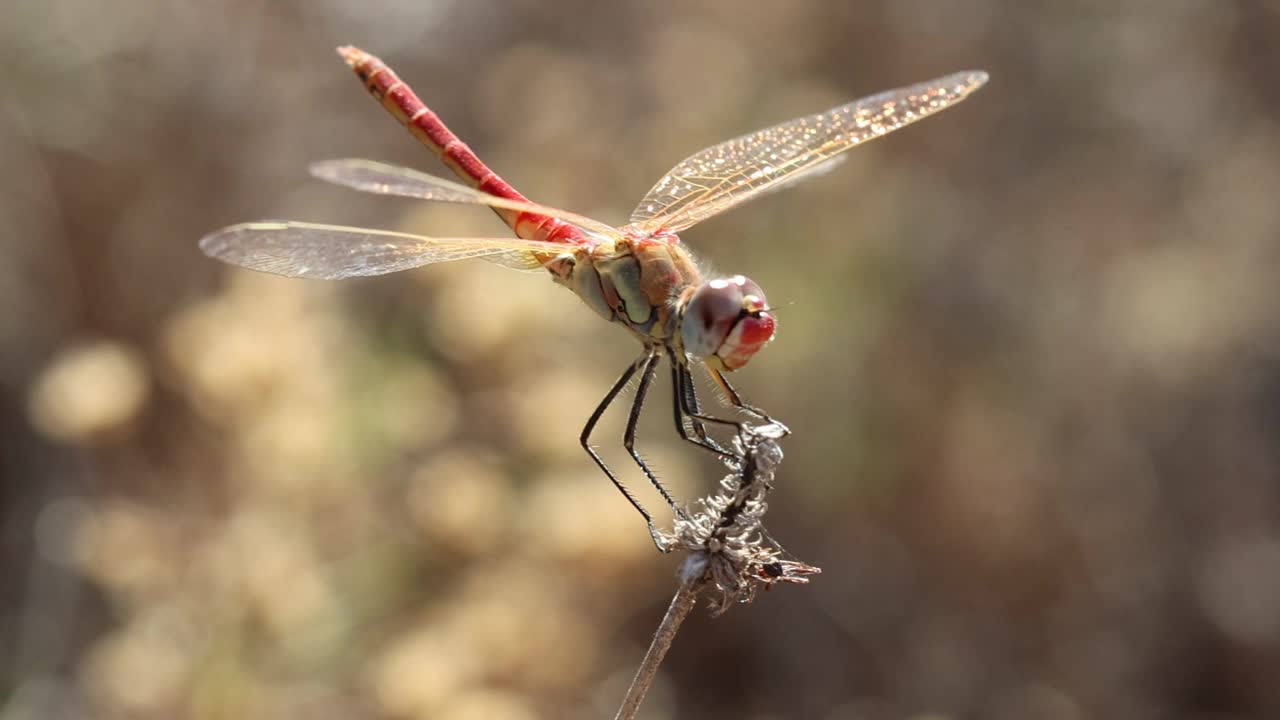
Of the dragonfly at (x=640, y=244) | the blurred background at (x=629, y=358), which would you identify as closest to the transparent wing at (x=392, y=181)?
the dragonfly at (x=640, y=244)

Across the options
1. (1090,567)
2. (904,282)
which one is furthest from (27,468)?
(1090,567)

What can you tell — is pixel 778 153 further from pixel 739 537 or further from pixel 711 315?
pixel 739 537

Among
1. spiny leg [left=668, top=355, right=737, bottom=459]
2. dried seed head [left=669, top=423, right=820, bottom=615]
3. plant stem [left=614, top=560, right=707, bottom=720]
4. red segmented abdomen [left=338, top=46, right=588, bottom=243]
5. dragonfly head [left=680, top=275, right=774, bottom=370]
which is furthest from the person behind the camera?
red segmented abdomen [left=338, top=46, right=588, bottom=243]

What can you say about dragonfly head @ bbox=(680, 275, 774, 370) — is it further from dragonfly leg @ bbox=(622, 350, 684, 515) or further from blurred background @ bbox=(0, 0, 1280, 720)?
blurred background @ bbox=(0, 0, 1280, 720)

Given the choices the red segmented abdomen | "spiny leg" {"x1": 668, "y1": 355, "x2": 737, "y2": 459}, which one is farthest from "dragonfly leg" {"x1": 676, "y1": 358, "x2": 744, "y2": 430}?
the red segmented abdomen

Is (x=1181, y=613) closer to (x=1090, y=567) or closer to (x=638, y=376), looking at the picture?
(x=1090, y=567)

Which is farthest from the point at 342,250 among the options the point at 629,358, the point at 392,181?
the point at 629,358

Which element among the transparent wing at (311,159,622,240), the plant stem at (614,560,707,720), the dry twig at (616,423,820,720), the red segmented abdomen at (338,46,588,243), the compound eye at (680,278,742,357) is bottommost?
the plant stem at (614,560,707,720)

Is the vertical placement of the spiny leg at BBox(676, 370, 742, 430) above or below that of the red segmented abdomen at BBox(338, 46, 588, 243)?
below
